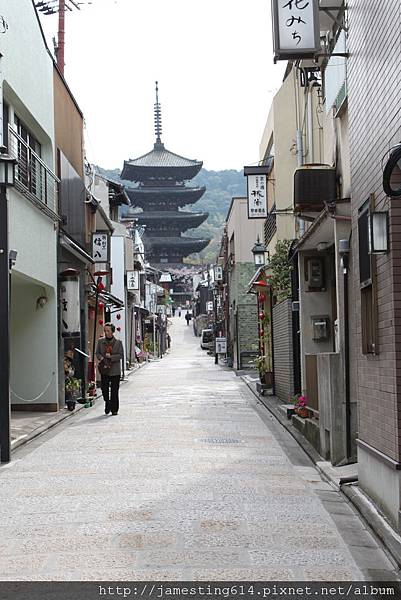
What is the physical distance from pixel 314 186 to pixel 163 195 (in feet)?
280

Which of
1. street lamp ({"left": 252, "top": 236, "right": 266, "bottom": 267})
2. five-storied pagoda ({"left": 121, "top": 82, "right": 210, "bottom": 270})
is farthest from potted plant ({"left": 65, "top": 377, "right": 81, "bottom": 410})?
five-storied pagoda ({"left": 121, "top": 82, "right": 210, "bottom": 270})

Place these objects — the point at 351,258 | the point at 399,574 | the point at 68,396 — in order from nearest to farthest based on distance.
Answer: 1. the point at 399,574
2. the point at 351,258
3. the point at 68,396

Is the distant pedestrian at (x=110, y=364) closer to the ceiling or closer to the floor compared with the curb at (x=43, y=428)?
closer to the ceiling

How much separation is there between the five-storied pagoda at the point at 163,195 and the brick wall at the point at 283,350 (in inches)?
2883

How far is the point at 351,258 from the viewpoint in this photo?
11398 mm

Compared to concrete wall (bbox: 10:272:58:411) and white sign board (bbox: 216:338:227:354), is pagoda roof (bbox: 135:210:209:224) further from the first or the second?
concrete wall (bbox: 10:272:58:411)

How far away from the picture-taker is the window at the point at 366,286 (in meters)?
8.62

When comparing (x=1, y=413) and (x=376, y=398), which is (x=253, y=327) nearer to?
(x=1, y=413)

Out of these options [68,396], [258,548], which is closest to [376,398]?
[258,548]

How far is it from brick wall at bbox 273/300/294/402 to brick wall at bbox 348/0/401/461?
9.69m

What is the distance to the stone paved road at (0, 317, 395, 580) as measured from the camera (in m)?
6.57

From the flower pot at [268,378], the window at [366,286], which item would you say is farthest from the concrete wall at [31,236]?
the window at [366,286]

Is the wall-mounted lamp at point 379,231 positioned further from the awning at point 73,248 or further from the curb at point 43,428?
the awning at point 73,248

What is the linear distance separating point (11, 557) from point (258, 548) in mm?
2021
